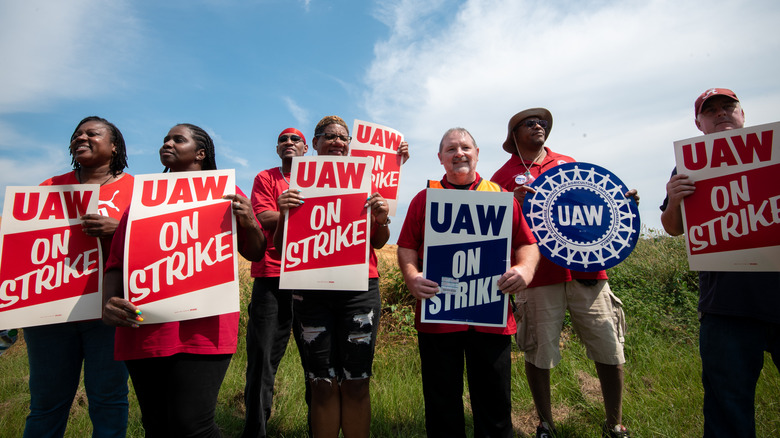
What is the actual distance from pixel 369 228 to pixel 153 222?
128cm

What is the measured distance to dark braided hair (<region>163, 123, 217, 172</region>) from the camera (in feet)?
9.11

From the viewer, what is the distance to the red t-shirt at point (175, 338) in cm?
229

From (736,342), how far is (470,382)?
1.45m

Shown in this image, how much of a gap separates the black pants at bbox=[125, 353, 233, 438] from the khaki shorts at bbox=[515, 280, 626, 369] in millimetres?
2227

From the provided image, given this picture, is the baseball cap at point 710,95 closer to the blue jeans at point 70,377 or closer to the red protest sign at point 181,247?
the red protest sign at point 181,247

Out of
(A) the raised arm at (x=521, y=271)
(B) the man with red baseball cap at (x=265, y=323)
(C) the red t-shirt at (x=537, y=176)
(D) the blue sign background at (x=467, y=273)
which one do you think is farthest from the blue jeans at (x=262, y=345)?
(C) the red t-shirt at (x=537, y=176)

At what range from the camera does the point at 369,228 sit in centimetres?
294

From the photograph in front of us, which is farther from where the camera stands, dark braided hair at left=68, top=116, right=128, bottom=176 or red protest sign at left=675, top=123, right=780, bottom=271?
dark braided hair at left=68, top=116, right=128, bottom=176

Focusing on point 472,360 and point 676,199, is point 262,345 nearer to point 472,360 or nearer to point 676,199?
point 472,360

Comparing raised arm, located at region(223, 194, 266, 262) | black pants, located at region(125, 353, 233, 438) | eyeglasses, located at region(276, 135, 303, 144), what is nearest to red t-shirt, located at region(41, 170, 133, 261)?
raised arm, located at region(223, 194, 266, 262)

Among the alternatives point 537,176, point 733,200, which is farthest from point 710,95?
point 537,176

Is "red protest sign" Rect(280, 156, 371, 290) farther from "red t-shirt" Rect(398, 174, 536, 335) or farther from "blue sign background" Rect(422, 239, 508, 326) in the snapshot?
"blue sign background" Rect(422, 239, 508, 326)

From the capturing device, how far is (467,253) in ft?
8.79

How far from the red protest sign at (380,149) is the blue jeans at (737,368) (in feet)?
8.33
